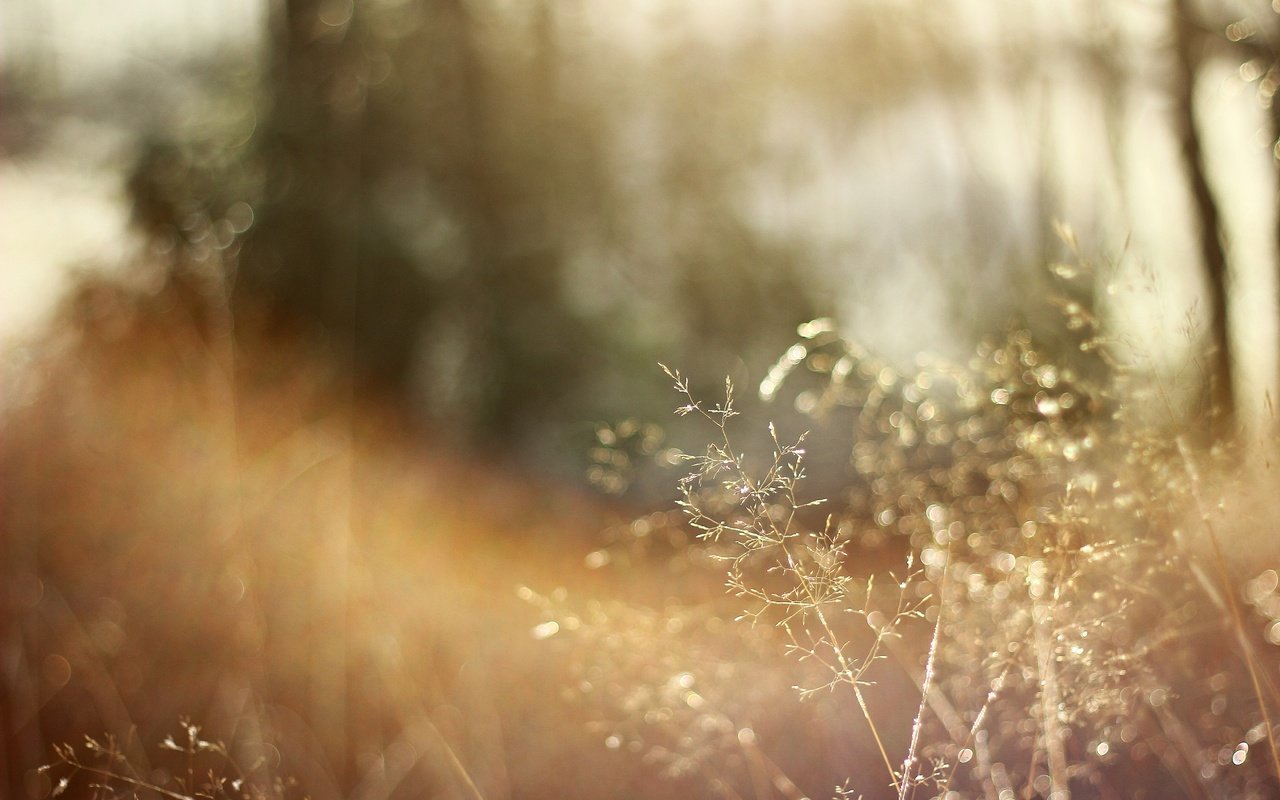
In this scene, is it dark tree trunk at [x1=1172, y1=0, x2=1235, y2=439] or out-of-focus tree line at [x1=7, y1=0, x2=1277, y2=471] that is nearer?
dark tree trunk at [x1=1172, y1=0, x2=1235, y2=439]

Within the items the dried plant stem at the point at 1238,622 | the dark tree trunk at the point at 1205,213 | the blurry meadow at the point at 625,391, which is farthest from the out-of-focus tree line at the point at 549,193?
the dried plant stem at the point at 1238,622

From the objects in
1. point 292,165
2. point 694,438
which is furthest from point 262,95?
point 694,438

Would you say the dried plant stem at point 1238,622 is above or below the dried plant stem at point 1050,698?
above

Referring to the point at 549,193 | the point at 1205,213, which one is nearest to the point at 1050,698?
the point at 1205,213

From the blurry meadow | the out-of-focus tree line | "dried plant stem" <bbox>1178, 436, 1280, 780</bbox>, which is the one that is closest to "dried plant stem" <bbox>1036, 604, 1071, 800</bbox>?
the blurry meadow

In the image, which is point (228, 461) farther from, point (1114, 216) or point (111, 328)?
point (1114, 216)

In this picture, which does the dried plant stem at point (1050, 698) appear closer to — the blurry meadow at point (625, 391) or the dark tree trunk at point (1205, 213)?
the blurry meadow at point (625, 391)

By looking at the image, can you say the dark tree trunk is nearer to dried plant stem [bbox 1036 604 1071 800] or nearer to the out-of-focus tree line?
dried plant stem [bbox 1036 604 1071 800]

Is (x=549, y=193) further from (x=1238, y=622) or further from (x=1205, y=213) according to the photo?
(x=1238, y=622)
